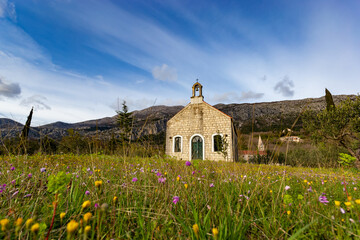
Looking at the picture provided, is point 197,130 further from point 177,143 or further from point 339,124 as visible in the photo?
point 339,124

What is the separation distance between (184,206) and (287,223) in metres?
0.90

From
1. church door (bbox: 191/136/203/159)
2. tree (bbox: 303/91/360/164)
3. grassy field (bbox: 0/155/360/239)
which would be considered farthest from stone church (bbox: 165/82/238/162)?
grassy field (bbox: 0/155/360/239)

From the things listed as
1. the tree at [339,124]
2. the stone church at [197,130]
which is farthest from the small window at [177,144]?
the tree at [339,124]

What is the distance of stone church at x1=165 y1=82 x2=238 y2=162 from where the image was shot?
19.0 metres

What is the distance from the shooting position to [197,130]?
19938 mm

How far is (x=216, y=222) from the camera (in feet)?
4.69

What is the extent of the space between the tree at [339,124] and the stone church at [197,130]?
26.8 feet

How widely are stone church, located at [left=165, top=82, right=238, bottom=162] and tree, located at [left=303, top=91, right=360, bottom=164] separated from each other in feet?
26.8

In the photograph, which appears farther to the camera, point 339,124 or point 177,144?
point 177,144

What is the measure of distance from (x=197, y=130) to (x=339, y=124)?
13.4 metres

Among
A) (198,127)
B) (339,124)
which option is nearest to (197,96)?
(198,127)

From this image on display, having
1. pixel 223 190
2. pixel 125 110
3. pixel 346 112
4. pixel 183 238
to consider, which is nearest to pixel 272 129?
pixel 223 190

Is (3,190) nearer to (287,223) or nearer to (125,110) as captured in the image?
(287,223)

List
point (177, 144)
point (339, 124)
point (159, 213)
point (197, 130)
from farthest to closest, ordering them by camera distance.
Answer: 1. point (177, 144)
2. point (197, 130)
3. point (339, 124)
4. point (159, 213)
